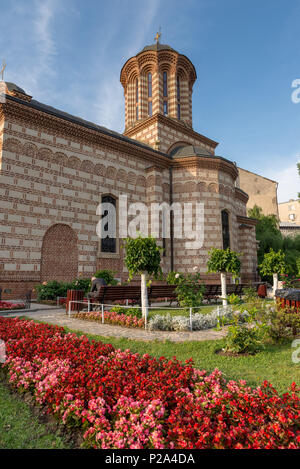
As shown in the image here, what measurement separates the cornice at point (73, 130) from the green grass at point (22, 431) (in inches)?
554

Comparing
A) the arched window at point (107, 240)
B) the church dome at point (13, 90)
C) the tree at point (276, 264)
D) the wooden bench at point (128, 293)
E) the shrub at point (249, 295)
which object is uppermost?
the church dome at point (13, 90)

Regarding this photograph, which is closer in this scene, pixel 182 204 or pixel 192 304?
pixel 192 304

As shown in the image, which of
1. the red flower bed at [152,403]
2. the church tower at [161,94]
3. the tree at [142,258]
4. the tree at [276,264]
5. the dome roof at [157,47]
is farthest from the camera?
the dome roof at [157,47]

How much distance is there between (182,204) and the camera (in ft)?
65.7

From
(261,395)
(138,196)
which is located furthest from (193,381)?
(138,196)

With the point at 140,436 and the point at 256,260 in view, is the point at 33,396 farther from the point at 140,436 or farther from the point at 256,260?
the point at 256,260

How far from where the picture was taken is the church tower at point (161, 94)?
77.4 ft

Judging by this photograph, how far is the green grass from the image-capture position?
2.77 m

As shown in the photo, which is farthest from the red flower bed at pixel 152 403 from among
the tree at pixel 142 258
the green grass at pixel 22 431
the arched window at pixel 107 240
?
the arched window at pixel 107 240

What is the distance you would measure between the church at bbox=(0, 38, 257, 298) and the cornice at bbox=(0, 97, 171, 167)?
0.05m

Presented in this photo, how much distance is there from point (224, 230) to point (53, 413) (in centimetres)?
1875

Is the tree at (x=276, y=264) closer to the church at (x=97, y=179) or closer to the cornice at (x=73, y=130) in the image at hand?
the church at (x=97, y=179)

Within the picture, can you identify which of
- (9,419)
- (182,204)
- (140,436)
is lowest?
(9,419)

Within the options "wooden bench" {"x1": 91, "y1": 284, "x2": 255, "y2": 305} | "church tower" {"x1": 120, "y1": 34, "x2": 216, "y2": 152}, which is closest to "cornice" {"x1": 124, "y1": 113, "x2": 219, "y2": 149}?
"church tower" {"x1": 120, "y1": 34, "x2": 216, "y2": 152}
